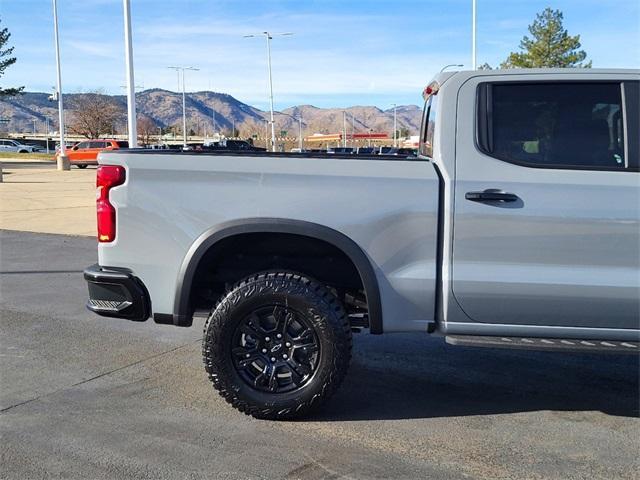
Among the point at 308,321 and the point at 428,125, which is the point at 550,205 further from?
the point at 308,321

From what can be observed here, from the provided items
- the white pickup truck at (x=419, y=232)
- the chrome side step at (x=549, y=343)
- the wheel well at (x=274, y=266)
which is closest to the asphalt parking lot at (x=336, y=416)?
the white pickup truck at (x=419, y=232)

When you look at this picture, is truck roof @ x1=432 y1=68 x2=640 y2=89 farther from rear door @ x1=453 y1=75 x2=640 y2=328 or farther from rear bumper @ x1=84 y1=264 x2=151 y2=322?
rear bumper @ x1=84 y1=264 x2=151 y2=322

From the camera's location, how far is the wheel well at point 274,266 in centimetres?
436

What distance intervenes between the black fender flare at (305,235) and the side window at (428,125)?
91cm

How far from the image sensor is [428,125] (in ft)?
16.2

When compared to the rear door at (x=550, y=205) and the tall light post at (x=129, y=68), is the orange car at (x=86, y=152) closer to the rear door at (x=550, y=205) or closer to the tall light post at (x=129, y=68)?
the tall light post at (x=129, y=68)

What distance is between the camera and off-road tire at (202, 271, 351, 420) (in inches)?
161

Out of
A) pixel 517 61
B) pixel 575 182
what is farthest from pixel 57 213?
pixel 517 61

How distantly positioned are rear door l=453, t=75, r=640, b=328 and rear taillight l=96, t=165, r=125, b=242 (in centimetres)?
207

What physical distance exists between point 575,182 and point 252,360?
2197 mm

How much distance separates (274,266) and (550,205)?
1789 mm

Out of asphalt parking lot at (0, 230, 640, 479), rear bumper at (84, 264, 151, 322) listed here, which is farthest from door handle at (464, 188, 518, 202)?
rear bumper at (84, 264, 151, 322)

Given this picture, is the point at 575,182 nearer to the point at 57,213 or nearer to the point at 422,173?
the point at 422,173

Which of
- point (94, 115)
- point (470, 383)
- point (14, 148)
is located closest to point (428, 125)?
point (470, 383)
